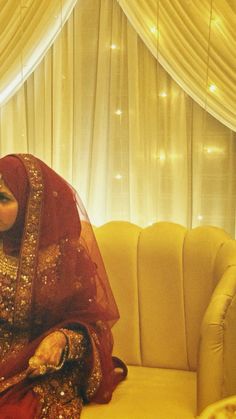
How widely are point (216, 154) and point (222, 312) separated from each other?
1.05 meters

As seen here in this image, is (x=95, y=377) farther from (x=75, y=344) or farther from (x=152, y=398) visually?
(x=152, y=398)

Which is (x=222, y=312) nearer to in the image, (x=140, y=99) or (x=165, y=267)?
(x=165, y=267)

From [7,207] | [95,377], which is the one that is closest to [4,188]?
[7,207]

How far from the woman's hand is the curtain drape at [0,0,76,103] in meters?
1.46

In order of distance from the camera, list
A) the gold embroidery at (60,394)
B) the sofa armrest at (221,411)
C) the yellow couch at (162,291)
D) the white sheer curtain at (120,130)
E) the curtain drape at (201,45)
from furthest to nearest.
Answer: the white sheer curtain at (120,130)
the curtain drape at (201,45)
the yellow couch at (162,291)
the gold embroidery at (60,394)
the sofa armrest at (221,411)

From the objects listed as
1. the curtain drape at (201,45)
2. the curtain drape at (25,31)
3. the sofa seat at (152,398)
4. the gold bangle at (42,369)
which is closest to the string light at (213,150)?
the curtain drape at (201,45)

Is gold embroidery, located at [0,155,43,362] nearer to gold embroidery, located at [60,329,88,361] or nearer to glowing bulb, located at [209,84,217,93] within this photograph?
gold embroidery, located at [60,329,88,361]

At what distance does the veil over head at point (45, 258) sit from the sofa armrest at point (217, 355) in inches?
11.6

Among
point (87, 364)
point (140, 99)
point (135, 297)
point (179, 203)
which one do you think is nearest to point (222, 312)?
point (87, 364)

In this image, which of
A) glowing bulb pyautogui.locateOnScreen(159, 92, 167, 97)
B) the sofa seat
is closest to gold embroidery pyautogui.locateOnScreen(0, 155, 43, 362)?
the sofa seat

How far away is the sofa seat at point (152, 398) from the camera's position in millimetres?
1540

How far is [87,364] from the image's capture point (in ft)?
5.00

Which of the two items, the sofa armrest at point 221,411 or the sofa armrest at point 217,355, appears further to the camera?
the sofa armrest at point 217,355

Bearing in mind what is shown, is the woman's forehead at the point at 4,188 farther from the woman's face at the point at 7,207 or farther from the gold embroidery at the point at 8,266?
the gold embroidery at the point at 8,266
